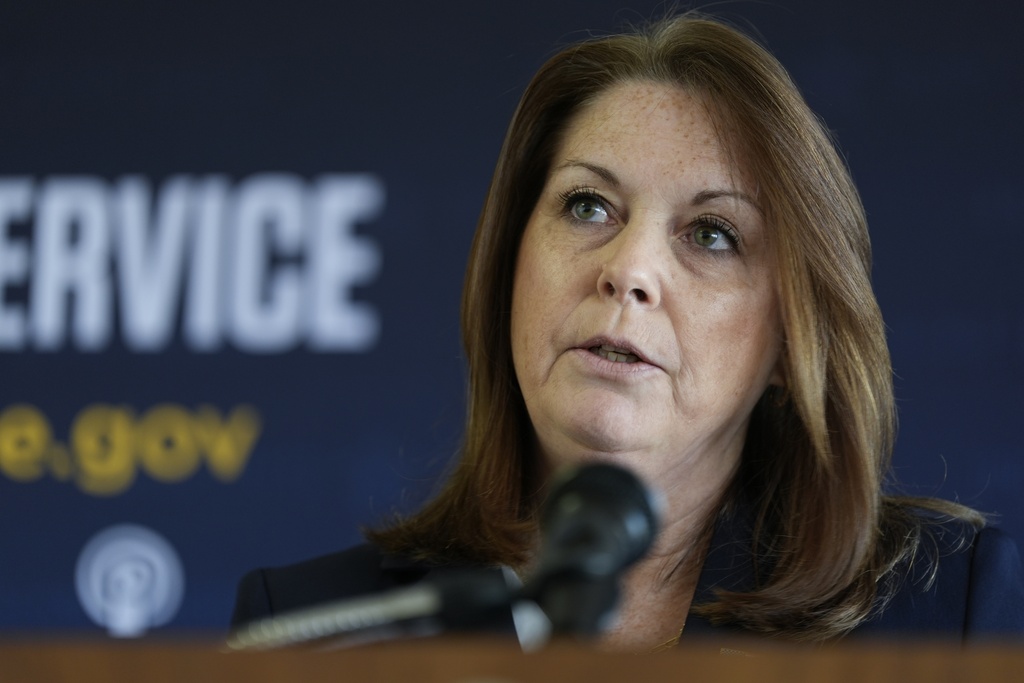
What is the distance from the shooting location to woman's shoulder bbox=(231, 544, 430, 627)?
1476 mm

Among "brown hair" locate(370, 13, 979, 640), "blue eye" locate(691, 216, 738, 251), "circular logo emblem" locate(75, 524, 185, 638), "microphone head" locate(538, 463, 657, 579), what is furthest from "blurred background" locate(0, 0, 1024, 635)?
"microphone head" locate(538, 463, 657, 579)

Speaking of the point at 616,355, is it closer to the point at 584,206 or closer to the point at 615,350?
the point at 615,350

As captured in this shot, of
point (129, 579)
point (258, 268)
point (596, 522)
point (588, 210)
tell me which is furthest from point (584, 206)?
point (129, 579)

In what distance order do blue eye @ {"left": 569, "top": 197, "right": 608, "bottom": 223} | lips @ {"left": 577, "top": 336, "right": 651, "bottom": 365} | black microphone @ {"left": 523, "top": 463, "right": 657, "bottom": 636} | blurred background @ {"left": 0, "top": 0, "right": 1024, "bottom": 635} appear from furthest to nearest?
blurred background @ {"left": 0, "top": 0, "right": 1024, "bottom": 635}, blue eye @ {"left": 569, "top": 197, "right": 608, "bottom": 223}, lips @ {"left": 577, "top": 336, "right": 651, "bottom": 365}, black microphone @ {"left": 523, "top": 463, "right": 657, "bottom": 636}

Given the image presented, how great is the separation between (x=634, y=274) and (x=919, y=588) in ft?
1.47

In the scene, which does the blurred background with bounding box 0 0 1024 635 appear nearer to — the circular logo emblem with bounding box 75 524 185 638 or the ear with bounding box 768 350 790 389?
the circular logo emblem with bounding box 75 524 185 638

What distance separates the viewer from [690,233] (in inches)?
53.0

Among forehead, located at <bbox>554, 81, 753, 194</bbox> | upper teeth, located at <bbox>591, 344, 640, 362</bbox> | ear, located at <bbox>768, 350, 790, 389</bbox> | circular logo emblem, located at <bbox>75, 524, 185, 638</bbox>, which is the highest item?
forehead, located at <bbox>554, 81, 753, 194</bbox>

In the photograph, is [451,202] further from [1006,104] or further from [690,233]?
[690,233]

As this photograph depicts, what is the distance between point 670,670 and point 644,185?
0.86m

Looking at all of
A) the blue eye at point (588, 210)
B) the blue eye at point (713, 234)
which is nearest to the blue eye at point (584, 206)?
the blue eye at point (588, 210)

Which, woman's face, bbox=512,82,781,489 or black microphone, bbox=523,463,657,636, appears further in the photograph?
woman's face, bbox=512,82,781,489

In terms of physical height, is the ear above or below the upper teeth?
below

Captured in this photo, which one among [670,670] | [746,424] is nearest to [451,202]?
[746,424]
